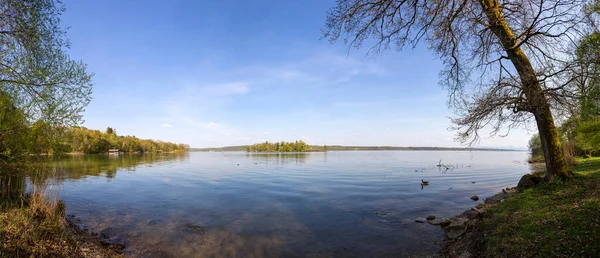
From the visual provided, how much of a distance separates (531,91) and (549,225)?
21.6 feet

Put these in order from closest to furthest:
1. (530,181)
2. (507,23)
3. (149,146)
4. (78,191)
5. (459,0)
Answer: (459,0), (507,23), (530,181), (78,191), (149,146)

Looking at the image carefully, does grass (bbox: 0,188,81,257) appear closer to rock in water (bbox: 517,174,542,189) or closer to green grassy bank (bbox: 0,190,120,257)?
green grassy bank (bbox: 0,190,120,257)

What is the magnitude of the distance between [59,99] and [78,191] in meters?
15.5

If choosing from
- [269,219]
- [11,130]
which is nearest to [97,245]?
[11,130]

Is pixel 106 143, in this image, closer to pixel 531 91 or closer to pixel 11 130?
pixel 11 130

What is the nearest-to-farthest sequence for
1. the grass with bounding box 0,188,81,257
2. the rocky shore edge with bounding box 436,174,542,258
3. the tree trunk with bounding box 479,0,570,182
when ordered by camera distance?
the grass with bounding box 0,188,81,257
the rocky shore edge with bounding box 436,174,542,258
the tree trunk with bounding box 479,0,570,182

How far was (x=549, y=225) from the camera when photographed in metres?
7.25

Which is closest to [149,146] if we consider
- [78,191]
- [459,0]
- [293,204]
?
[78,191]

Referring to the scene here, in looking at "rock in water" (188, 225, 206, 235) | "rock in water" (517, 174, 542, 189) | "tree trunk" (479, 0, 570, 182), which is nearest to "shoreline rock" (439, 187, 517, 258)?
"rock in water" (517, 174, 542, 189)

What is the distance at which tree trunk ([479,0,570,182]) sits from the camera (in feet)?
34.8

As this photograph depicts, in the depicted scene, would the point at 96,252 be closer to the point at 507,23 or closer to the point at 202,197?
the point at 202,197

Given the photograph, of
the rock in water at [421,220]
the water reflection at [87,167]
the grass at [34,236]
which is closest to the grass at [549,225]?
the rock in water at [421,220]

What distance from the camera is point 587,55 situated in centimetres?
1017

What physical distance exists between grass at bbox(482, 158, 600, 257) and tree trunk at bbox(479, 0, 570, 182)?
1.44 metres
